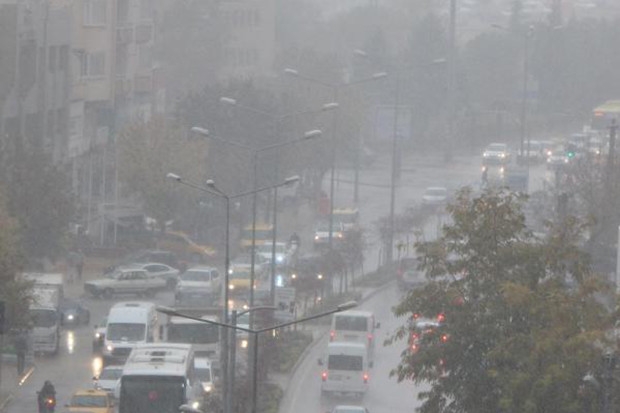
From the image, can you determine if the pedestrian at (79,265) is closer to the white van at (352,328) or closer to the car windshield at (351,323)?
the white van at (352,328)

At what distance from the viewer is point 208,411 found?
2658 centimetres

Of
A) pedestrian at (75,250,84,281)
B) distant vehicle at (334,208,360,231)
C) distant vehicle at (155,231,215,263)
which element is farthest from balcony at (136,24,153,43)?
pedestrian at (75,250,84,281)

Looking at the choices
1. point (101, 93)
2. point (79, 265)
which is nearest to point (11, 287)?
point (79, 265)

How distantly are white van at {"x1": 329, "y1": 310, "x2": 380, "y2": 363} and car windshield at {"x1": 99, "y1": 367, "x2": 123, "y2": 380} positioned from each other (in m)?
A: 5.28

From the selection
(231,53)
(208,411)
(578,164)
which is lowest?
(208,411)

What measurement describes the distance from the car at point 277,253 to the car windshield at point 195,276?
4042 millimetres

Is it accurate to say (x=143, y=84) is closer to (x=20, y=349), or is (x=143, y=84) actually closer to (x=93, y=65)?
(x=93, y=65)

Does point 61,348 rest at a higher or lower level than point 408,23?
lower

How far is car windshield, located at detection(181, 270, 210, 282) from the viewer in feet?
134

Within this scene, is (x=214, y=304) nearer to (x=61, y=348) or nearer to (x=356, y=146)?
(x=61, y=348)

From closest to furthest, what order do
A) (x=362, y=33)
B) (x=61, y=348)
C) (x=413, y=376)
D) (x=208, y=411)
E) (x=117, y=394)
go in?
(x=413, y=376) < (x=208, y=411) < (x=117, y=394) < (x=61, y=348) < (x=362, y=33)

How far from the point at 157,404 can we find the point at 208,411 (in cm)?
84

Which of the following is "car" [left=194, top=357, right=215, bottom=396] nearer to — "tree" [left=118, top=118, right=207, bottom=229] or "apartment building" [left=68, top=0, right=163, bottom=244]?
"tree" [left=118, top=118, right=207, bottom=229]

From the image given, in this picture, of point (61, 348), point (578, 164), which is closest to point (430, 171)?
point (578, 164)
